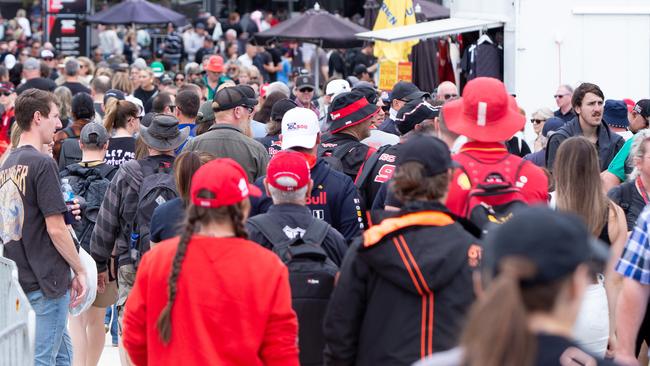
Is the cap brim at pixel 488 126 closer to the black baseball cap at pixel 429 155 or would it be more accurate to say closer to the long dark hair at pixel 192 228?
the black baseball cap at pixel 429 155

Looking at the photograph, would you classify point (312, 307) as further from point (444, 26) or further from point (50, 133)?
point (444, 26)

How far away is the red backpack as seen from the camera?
16.1 feet

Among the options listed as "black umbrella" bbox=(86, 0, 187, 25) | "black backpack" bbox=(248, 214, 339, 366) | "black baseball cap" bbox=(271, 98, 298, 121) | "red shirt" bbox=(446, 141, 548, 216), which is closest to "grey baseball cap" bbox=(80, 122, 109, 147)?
"black baseball cap" bbox=(271, 98, 298, 121)

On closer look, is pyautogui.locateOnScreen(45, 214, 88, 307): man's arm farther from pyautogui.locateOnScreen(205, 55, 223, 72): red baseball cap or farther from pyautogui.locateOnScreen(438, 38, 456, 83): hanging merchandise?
pyautogui.locateOnScreen(438, 38, 456, 83): hanging merchandise

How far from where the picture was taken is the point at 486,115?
17.9ft

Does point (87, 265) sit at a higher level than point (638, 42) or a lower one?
lower

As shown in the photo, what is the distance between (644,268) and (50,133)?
3.64m

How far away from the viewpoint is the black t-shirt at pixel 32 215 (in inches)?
265

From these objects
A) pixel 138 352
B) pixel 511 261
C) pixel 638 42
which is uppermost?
pixel 638 42

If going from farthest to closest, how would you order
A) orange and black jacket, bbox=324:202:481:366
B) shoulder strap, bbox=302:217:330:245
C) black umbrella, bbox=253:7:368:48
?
black umbrella, bbox=253:7:368:48, shoulder strap, bbox=302:217:330:245, orange and black jacket, bbox=324:202:481:366

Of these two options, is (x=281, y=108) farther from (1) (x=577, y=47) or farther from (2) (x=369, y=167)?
(1) (x=577, y=47)

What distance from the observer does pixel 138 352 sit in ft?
15.8

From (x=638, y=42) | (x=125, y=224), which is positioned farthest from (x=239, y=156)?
(x=638, y=42)

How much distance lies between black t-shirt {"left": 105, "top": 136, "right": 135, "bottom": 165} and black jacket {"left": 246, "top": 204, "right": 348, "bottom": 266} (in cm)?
380
